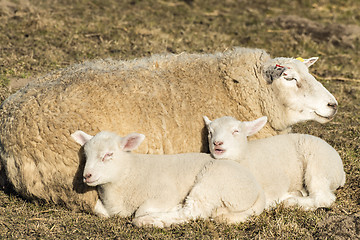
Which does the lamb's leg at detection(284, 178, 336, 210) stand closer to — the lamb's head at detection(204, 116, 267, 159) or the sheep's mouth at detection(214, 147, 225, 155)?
the lamb's head at detection(204, 116, 267, 159)

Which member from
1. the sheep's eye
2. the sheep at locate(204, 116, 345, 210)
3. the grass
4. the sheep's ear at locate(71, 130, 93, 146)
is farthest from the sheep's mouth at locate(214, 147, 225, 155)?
the sheep's ear at locate(71, 130, 93, 146)

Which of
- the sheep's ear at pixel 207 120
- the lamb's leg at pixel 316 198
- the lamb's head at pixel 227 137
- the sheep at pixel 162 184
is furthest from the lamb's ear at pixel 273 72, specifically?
the sheep at pixel 162 184

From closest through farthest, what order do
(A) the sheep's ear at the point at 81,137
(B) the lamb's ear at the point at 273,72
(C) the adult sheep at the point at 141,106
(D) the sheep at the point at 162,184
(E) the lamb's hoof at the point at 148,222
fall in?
(E) the lamb's hoof at the point at 148,222 → (D) the sheep at the point at 162,184 → (A) the sheep's ear at the point at 81,137 → (C) the adult sheep at the point at 141,106 → (B) the lamb's ear at the point at 273,72

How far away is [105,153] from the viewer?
4.77m

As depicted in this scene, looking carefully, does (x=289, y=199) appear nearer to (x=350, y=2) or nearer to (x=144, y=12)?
(x=144, y=12)

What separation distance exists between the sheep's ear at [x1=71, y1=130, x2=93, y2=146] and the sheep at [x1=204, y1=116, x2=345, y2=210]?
1.27 m

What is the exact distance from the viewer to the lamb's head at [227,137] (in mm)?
5121

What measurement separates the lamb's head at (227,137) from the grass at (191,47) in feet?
2.32

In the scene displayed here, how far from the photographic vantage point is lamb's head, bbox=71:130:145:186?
467 cm

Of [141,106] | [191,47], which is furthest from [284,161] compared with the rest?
[191,47]

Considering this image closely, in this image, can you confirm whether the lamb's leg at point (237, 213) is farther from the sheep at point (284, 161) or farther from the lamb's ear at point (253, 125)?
the lamb's ear at point (253, 125)

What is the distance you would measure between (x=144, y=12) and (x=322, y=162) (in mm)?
8751

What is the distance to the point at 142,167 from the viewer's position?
5023mm

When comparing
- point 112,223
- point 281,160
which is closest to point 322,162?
point 281,160
